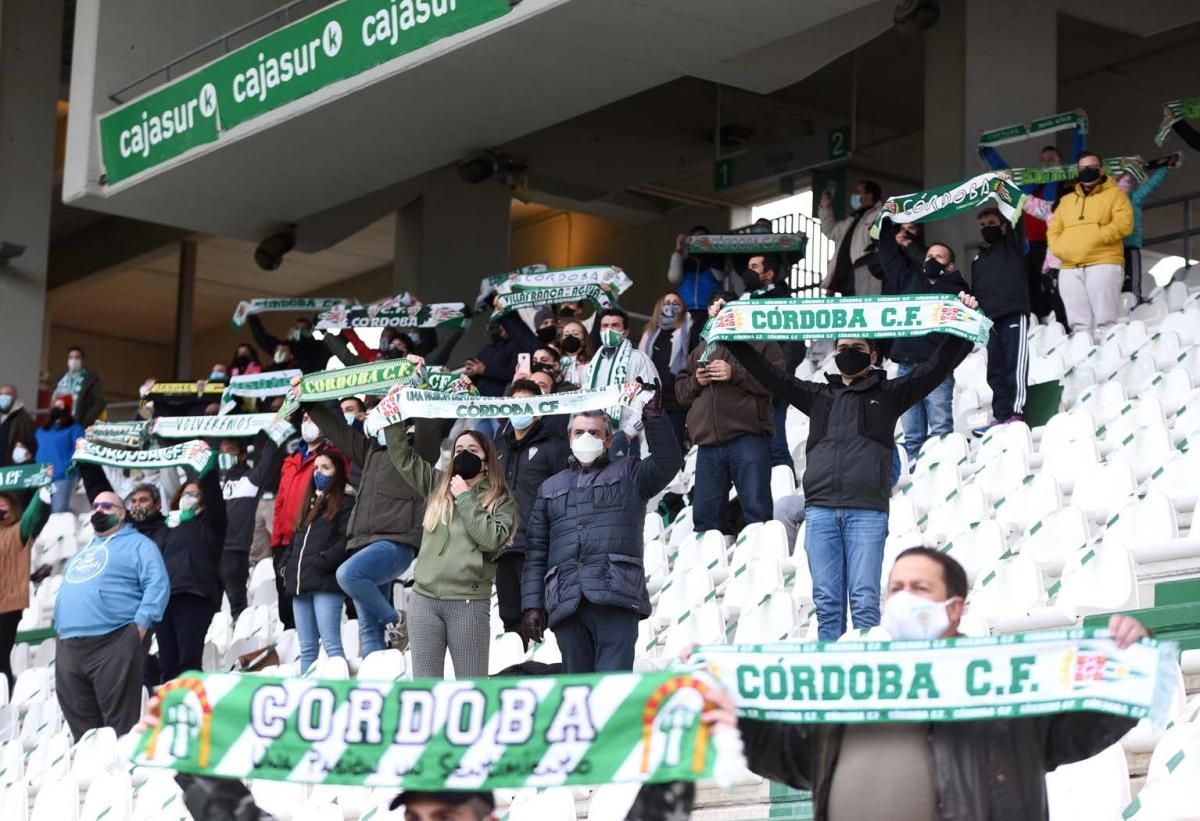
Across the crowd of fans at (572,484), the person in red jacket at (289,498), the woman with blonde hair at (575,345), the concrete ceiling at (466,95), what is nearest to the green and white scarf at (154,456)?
the crowd of fans at (572,484)

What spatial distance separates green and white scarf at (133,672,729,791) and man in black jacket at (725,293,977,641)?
323 cm

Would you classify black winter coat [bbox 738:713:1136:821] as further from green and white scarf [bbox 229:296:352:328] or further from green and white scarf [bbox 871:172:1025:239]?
green and white scarf [bbox 229:296:352:328]

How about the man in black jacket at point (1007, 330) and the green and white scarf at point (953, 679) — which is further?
the man in black jacket at point (1007, 330)

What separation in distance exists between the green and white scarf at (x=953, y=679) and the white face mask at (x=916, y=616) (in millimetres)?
27

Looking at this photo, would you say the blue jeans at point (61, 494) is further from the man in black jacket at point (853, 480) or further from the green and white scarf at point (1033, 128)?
the man in black jacket at point (853, 480)

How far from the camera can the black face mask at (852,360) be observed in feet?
24.2

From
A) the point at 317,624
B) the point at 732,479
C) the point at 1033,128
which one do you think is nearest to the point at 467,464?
the point at 317,624

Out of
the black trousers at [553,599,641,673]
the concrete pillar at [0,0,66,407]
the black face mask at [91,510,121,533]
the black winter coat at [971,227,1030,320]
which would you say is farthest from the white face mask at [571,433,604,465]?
the concrete pillar at [0,0,66,407]

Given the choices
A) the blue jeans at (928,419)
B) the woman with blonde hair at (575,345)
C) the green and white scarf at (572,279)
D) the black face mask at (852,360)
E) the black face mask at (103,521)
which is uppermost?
the green and white scarf at (572,279)

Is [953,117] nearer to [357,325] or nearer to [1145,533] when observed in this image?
[357,325]

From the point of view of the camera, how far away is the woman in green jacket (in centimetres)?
752

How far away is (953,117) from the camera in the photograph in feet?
50.0

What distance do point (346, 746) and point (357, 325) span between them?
11.3 m

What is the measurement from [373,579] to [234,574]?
2798 mm
